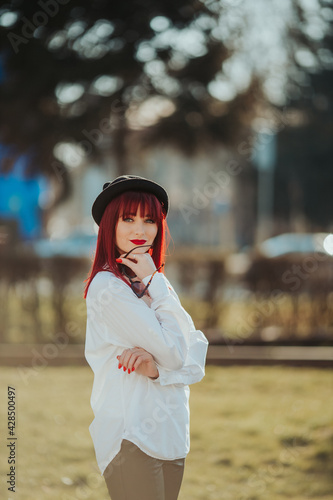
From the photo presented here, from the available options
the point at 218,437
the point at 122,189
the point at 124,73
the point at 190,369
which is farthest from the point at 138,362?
the point at 124,73

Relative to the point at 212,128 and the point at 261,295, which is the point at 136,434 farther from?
the point at 212,128

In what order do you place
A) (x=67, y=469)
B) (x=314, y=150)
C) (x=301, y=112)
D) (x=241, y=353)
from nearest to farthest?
(x=67, y=469) < (x=241, y=353) < (x=301, y=112) < (x=314, y=150)

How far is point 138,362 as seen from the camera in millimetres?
2021

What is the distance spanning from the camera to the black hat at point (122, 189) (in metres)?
2.32

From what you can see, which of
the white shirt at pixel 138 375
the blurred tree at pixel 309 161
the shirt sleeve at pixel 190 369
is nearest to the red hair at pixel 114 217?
the white shirt at pixel 138 375

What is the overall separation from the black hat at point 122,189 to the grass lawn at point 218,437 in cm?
229

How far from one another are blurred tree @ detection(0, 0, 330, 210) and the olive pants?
7.74m

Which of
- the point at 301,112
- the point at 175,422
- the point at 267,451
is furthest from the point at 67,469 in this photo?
the point at 301,112

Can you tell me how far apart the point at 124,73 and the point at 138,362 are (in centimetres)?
839

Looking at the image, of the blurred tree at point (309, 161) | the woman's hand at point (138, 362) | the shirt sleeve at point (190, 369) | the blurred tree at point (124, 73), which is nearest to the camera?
the woman's hand at point (138, 362)

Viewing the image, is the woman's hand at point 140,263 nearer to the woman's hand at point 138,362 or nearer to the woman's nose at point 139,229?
the woman's nose at point 139,229

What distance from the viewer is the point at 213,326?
9586 millimetres

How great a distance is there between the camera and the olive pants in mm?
2107

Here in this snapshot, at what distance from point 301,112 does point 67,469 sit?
17485mm
